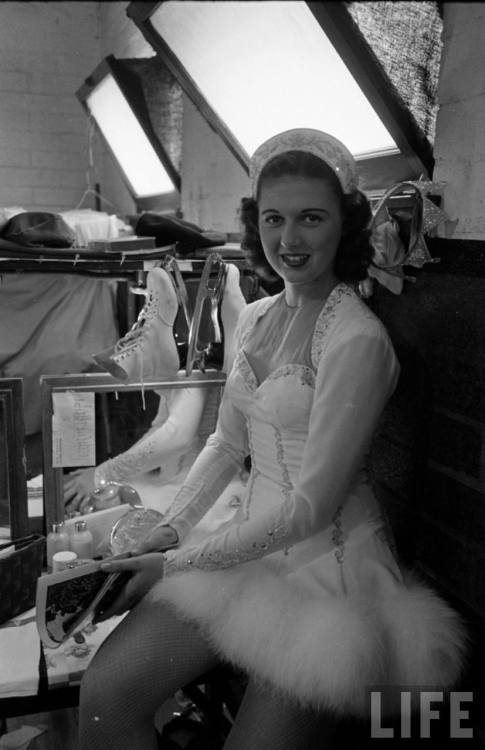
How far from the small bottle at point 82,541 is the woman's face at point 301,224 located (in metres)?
0.73

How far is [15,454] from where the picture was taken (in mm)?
1354

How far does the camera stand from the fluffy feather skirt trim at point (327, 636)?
2.93 feet

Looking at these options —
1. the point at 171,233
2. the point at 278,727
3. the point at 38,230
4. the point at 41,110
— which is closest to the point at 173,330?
the point at 171,233

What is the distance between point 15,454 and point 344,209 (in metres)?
0.84

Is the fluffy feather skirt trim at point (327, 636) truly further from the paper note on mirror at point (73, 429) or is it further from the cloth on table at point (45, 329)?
the cloth on table at point (45, 329)

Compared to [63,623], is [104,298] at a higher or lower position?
higher

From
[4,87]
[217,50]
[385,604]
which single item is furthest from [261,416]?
[217,50]

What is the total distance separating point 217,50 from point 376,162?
1.59 feet

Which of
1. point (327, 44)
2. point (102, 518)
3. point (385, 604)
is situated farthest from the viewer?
point (102, 518)

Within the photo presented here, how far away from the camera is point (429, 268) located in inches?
46.3

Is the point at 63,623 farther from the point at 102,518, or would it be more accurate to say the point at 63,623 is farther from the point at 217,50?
the point at 217,50

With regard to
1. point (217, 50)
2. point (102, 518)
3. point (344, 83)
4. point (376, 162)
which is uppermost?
point (217, 50)

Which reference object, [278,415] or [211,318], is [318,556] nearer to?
[278,415]

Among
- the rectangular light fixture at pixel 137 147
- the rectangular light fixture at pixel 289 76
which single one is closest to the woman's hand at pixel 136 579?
the rectangular light fixture at pixel 289 76
